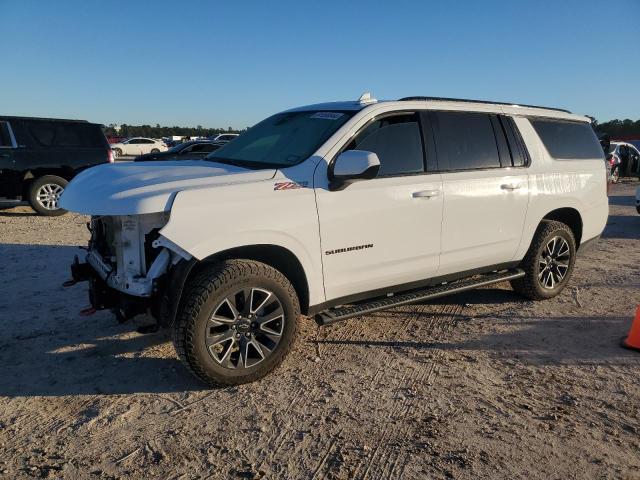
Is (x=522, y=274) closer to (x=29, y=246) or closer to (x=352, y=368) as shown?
(x=352, y=368)

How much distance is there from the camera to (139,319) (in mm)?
3455

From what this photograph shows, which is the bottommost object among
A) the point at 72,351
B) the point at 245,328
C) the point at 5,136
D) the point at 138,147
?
the point at 72,351

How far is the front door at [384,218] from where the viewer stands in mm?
3719

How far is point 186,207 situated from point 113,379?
Answer: 144 centimetres

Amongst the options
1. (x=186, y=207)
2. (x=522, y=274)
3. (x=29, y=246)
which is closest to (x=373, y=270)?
(x=186, y=207)

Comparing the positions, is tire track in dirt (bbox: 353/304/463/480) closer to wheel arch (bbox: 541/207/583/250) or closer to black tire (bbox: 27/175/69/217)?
wheel arch (bbox: 541/207/583/250)

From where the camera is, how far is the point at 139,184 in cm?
332

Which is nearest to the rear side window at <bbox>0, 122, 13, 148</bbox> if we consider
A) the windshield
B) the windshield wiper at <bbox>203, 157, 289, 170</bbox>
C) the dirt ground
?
the dirt ground

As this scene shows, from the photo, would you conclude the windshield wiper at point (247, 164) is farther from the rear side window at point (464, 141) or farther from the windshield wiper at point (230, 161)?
the rear side window at point (464, 141)

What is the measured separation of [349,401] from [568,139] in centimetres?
390

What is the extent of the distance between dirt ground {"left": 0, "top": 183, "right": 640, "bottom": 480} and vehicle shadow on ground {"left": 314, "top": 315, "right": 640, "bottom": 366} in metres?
0.02

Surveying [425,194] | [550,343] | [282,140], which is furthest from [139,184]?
[550,343]

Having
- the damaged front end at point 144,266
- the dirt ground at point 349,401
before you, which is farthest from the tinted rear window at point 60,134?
the damaged front end at point 144,266

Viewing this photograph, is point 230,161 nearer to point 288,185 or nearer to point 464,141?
point 288,185
